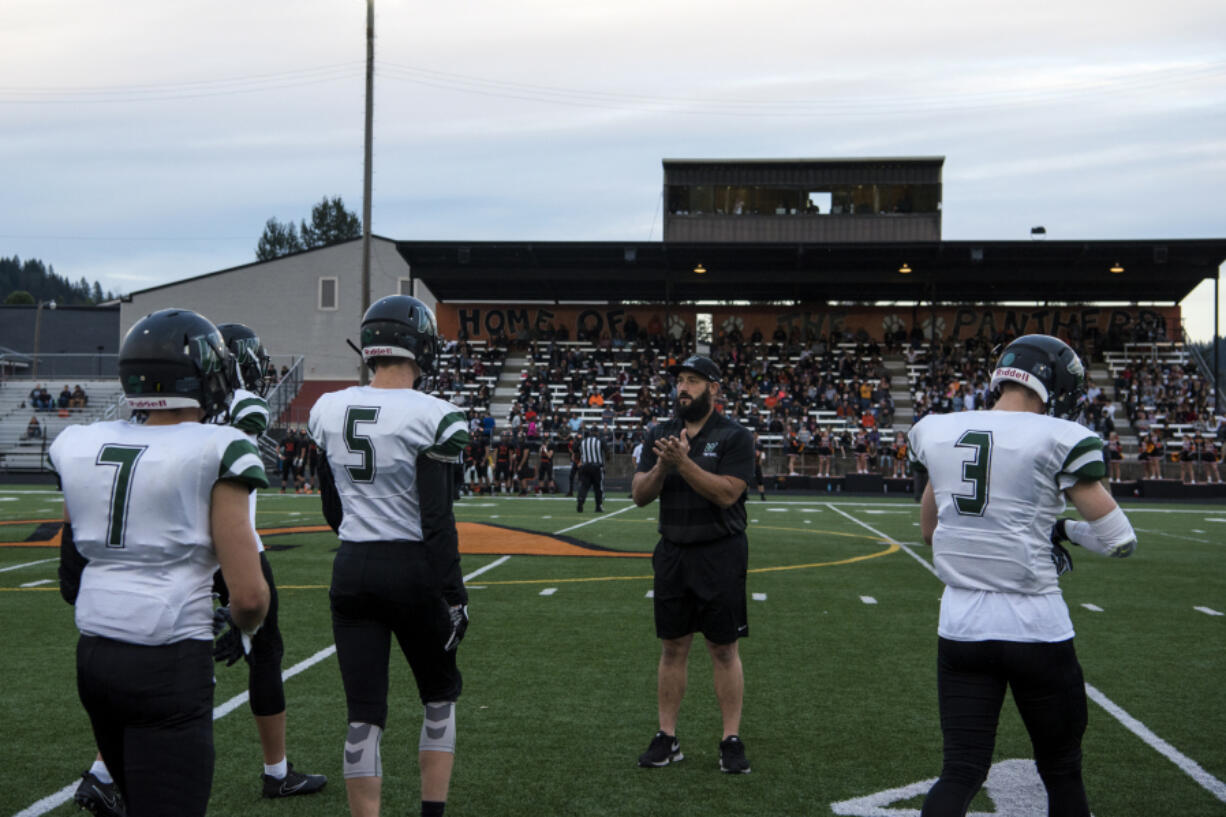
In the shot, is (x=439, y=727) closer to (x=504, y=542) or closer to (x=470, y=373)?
(x=504, y=542)

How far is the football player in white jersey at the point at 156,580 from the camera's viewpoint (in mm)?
2932

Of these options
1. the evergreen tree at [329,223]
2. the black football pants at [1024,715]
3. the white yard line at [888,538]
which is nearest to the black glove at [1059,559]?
the black football pants at [1024,715]

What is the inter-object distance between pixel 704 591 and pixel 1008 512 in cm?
203

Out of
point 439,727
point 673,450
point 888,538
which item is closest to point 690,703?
point 673,450

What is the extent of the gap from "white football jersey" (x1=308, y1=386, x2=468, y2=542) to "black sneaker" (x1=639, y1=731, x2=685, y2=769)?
78.6 inches

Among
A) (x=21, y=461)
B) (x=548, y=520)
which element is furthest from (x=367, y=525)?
(x=21, y=461)

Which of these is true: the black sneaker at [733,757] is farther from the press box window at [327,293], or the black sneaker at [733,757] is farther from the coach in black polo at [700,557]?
the press box window at [327,293]

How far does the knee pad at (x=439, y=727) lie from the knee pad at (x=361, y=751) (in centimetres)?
22

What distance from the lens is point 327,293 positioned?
1905 inches

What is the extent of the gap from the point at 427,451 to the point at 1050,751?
2.24 meters

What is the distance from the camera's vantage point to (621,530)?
17.7m

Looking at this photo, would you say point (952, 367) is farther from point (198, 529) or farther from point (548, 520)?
point (198, 529)

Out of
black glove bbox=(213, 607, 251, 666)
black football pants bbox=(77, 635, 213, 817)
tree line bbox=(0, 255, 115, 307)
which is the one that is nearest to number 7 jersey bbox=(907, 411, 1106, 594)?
black glove bbox=(213, 607, 251, 666)

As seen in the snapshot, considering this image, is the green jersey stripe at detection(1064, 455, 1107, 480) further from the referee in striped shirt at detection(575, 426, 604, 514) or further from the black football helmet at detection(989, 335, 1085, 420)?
the referee in striped shirt at detection(575, 426, 604, 514)
